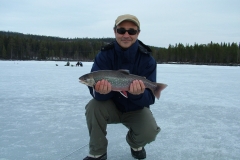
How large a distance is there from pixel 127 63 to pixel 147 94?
0.52 m

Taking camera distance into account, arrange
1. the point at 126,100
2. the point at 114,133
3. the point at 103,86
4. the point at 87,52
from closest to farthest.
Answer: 1. the point at 103,86
2. the point at 126,100
3. the point at 114,133
4. the point at 87,52

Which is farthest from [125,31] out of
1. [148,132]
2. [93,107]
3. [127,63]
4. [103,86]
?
[148,132]

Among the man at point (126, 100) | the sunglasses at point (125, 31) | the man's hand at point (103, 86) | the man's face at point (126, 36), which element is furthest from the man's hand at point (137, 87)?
the sunglasses at point (125, 31)

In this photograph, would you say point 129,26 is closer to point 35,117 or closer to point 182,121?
point 182,121

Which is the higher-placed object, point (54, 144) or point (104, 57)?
point (104, 57)

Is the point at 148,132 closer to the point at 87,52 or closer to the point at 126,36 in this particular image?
the point at 126,36

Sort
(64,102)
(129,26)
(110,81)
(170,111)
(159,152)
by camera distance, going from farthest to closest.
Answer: (64,102), (170,111), (159,152), (129,26), (110,81)

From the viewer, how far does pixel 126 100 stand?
3.25 meters

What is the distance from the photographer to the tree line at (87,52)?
90.6m

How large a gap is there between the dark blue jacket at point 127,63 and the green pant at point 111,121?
0.35ft

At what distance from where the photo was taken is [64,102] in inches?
269

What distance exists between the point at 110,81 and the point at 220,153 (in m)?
1.89

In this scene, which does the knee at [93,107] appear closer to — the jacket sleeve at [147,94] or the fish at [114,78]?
the fish at [114,78]

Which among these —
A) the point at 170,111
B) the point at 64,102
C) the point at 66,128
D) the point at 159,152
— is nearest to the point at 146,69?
the point at 159,152
